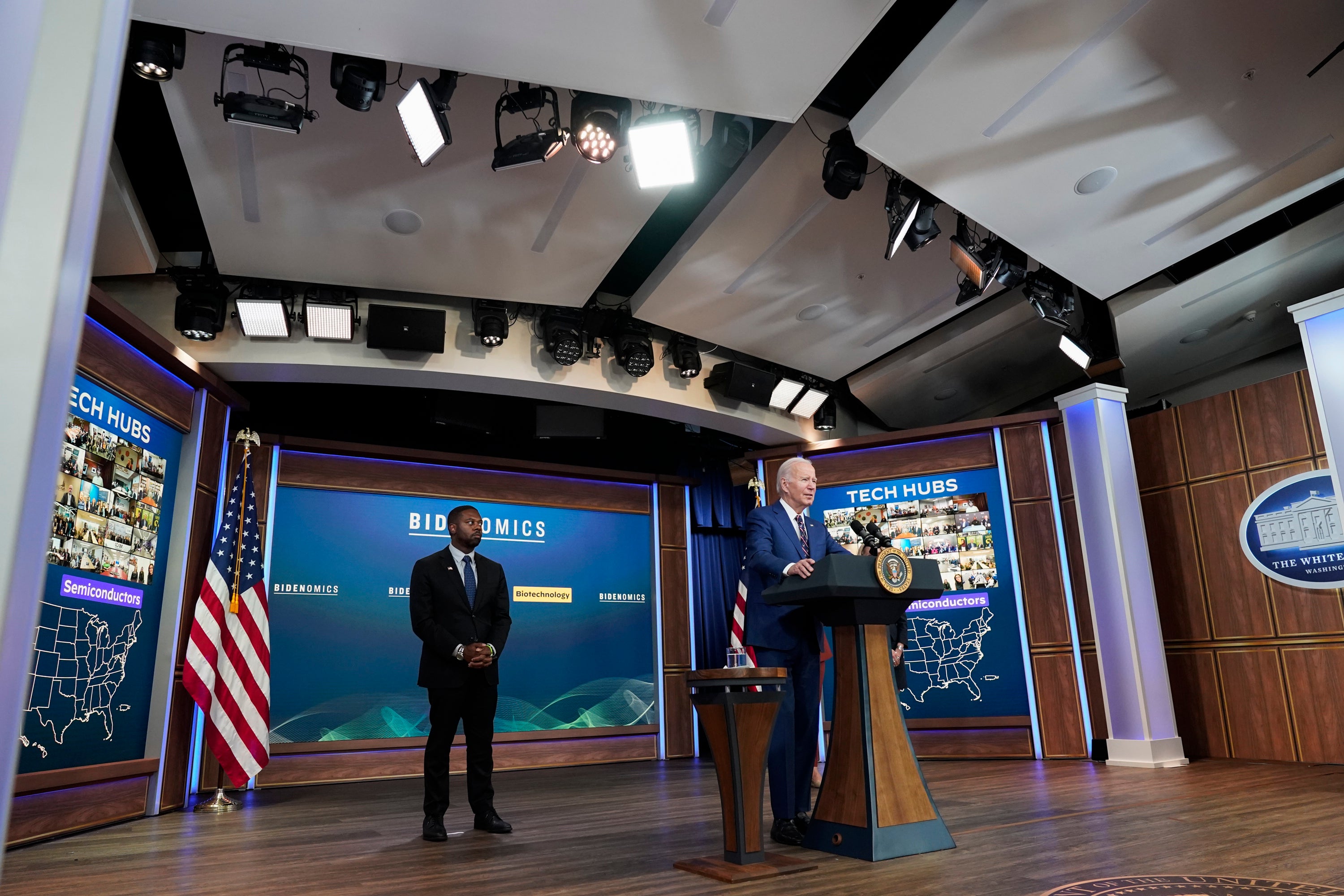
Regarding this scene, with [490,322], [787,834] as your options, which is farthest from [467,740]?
[490,322]

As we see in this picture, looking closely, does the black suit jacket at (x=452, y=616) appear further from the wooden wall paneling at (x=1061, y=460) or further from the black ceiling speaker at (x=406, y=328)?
the wooden wall paneling at (x=1061, y=460)

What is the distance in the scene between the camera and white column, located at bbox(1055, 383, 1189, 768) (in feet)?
19.4

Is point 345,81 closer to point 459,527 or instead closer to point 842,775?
point 459,527

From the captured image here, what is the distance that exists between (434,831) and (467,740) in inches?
14.3

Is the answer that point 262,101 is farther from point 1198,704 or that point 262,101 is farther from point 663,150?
point 1198,704

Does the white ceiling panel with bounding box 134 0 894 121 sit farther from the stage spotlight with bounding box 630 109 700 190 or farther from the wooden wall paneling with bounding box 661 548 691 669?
the wooden wall paneling with bounding box 661 548 691 669

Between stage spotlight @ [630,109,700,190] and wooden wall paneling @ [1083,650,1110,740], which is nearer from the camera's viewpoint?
stage spotlight @ [630,109,700,190]

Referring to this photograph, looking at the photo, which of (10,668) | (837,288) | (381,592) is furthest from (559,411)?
(10,668)

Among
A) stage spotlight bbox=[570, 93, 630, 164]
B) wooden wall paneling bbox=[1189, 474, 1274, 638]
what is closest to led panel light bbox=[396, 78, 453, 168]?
stage spotlight bbox=[570, 93, 630, 164]

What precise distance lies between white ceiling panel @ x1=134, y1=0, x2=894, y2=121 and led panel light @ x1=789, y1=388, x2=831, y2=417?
3.88 meters

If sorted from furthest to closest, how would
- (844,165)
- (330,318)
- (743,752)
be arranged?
(330,318) < (844,165) < (743,752)

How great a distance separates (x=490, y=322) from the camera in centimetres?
585

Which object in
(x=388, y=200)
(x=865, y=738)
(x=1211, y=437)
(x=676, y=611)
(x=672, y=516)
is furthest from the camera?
(x=672, y=516)

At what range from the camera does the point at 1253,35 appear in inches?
147
